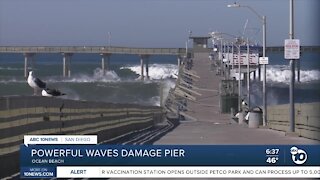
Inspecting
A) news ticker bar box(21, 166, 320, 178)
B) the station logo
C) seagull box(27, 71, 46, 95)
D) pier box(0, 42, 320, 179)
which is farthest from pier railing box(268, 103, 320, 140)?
news ticker bar box(21, 166, 320, 178)

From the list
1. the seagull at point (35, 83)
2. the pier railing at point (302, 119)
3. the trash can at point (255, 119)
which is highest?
the seagull at point (35, 83)

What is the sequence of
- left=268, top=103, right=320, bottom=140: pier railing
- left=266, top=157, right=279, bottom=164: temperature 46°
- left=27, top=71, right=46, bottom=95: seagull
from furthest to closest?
left=268, top=103, right=320, bottom=140: pier railing < left=27, top=71, right=46, bottom=95: seagull < left=266, top=157, right=279, bottom=164: temperature 46°

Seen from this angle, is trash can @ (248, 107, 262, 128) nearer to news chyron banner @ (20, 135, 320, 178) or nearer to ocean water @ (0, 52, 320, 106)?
ocean water @ (0, 52, 320, 106)

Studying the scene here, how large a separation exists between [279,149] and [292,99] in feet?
58.5

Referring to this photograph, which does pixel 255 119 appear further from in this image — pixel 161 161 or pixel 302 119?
pixel 161 161

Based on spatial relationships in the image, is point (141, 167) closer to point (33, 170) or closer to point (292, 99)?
point (33, 170)

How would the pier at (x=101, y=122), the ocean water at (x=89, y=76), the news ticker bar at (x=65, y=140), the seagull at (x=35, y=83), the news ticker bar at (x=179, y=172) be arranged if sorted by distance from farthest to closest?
the seagull at (x=35, y=83) → the ocean water at (x=89, y=76) → the pier at (x=101, y=122) → the news ticker bar at (x=65, y=140) → the news ticker bar at (x=179, y=172)

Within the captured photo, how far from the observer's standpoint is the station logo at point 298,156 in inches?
341

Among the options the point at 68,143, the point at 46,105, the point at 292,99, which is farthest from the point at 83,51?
the point at 292,99

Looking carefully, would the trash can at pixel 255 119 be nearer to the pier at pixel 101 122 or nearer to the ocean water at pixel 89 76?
the pier at pixel 101 122

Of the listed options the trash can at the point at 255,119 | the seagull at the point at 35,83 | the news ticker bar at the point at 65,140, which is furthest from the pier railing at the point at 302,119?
the news ticker bar at the point at 65,140

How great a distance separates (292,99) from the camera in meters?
26.3

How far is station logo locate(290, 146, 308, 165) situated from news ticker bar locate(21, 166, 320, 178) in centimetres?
8

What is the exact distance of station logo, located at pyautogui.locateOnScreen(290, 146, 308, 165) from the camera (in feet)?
28.5
